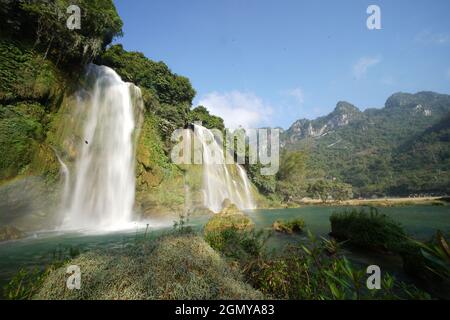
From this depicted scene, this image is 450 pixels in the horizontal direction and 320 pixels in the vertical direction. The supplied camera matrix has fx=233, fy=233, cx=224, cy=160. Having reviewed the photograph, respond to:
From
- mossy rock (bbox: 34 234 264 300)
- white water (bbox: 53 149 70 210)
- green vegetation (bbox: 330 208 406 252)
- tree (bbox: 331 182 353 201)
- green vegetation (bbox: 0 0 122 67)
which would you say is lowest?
tree (bbox: 331 182 353 201)

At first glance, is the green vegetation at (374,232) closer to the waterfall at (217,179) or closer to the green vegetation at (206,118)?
the waterfall at (217,179)

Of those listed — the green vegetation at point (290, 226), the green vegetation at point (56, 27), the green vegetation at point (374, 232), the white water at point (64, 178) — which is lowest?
the green vegetation at point (290, 226)

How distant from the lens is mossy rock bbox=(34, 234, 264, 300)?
2.94 metres

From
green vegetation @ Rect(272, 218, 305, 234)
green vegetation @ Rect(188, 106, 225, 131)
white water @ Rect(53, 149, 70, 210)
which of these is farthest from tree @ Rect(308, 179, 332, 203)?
white water @ Rect(53, 149, 70, 210)

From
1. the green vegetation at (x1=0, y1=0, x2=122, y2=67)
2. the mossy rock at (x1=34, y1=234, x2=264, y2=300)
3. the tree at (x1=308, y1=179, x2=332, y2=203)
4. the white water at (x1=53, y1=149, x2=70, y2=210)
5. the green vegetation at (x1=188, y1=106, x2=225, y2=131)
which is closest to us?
the mossy rock at (x1=34, y1=234, x2=264, y2=300)

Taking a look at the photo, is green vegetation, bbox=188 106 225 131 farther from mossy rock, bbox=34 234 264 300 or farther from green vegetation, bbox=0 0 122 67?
mossy rock, bbox=34 234 264 300

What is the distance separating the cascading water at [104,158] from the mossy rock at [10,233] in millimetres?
3798

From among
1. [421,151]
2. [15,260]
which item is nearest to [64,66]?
[15,260]

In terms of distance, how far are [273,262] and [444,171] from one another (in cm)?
10709

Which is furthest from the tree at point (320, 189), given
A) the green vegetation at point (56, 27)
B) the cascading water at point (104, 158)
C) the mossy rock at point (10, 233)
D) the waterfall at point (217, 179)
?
the mossy rock at point (10, 233)

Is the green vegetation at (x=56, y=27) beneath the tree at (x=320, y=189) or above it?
above

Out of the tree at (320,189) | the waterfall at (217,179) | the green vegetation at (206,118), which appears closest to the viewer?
the waterfall at (217,179)

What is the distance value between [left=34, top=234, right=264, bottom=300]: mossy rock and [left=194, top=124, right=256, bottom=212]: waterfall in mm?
29025

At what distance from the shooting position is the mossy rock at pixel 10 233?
11934 mm
